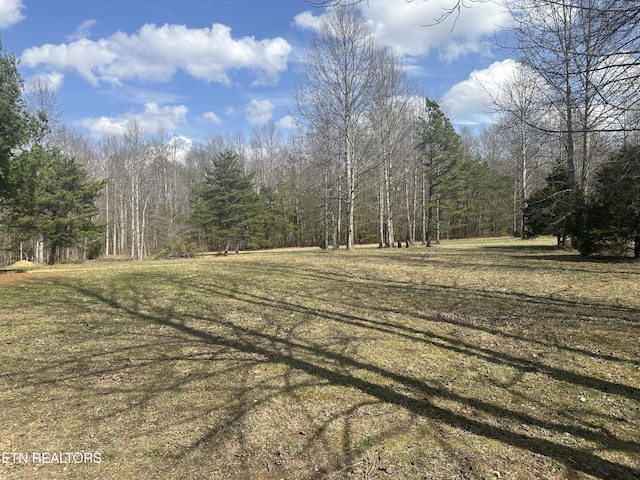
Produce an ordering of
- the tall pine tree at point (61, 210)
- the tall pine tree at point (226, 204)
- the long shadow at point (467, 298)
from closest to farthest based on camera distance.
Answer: the long shadow at point (467, 298)
the tall pine tree at point (61, 210)
the tall pine tree at point (226, 204)

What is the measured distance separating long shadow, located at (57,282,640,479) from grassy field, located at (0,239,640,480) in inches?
0.8

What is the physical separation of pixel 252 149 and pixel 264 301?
4785cm

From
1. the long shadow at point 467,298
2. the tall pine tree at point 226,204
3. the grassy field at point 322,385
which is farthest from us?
the tall pine tree at point 226,204

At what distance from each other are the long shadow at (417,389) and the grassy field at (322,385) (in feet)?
0.06

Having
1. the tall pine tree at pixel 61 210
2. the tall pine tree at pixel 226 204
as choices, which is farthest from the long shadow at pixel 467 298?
the tall pine tree at pixel 226 204

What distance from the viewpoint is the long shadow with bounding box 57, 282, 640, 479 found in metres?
2.74

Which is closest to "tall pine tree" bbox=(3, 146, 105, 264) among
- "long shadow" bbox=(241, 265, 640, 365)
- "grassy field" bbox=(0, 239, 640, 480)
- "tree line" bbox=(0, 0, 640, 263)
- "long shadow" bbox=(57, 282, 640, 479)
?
"tree line" bbox=(0, 0, 640, 263)

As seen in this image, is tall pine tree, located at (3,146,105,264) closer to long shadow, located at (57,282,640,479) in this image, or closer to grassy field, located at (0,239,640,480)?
grassy field, located at (0,239,640,480)

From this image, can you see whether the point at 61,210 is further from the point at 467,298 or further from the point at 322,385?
the point at 322,385

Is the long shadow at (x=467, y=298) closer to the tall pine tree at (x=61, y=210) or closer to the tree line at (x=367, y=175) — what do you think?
the tree line at (x=367, y=175)

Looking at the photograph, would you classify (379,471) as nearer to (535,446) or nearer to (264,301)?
(535,446)

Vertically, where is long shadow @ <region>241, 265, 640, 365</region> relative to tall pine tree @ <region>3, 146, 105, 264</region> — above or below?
below

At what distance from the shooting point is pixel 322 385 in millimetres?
3838

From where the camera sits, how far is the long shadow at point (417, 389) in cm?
274
